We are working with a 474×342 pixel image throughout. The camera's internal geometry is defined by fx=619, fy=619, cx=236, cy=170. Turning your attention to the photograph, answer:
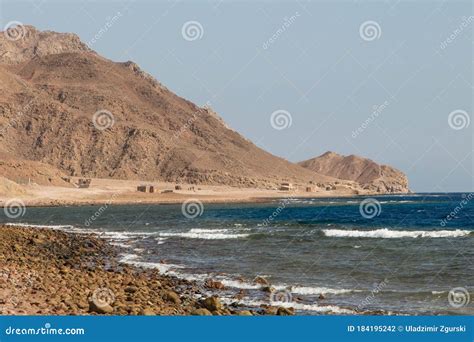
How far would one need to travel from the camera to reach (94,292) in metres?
16.3

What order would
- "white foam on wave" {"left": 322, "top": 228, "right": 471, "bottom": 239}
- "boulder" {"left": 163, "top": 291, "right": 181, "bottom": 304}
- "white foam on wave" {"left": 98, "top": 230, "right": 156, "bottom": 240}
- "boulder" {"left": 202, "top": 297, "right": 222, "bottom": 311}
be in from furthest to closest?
"white foam on wave" {"left": 322, "top": 228, "right": 471, "bottom": 239} < "white foam on wave" {"left": 98, "top": 230, "right": 156, "bottom": 240} < "boulder" {"left": 163, "top": 291, "right": 181, "bottom": 304} < "boulder" {"left": 202, "top": 297, "right": 222, "bottom": 311}

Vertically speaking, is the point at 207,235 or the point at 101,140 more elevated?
the point at 101,140

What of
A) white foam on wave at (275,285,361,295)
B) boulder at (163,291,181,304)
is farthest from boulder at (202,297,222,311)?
white foam on wave at (275,285,361,295)

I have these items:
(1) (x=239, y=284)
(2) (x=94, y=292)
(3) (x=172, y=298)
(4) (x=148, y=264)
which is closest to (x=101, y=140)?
(4) (x=148, y=264)

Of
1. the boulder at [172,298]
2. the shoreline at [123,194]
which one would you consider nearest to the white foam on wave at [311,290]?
the boulder at [172,298]

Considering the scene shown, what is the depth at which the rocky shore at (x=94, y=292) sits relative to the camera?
13.7m

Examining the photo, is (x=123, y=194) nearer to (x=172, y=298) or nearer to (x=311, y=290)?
(x=311, y=290)

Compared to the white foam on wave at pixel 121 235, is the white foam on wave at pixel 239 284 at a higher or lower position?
lower

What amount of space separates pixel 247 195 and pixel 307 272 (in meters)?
117

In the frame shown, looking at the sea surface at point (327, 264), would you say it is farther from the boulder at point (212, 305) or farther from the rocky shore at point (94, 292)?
the boulder at point (212, 305)

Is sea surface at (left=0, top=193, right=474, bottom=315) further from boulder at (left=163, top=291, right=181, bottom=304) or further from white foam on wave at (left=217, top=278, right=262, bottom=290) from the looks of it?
boulder at (left=163, top=291, right=181, bottom=304)

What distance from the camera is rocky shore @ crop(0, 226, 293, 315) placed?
13719 mm

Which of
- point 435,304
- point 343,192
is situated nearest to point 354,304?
point 435,304

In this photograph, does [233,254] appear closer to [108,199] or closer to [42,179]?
[108,199]
